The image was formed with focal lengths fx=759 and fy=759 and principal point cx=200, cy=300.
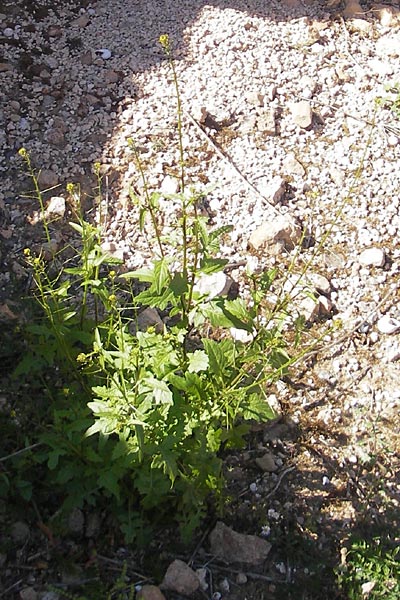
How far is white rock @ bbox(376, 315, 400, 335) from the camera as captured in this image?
3.39 meters

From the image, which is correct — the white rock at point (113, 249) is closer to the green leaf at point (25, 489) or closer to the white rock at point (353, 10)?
the green leaf at point (25, 489)

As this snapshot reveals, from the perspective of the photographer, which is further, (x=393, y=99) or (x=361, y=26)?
(x=361, y=26)

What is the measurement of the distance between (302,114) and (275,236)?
882 millimetres

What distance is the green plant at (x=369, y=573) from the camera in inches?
103

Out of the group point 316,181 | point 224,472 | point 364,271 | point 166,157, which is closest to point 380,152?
point 316,181

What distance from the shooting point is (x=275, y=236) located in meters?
3.58

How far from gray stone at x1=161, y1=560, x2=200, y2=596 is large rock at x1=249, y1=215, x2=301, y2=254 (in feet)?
5.16

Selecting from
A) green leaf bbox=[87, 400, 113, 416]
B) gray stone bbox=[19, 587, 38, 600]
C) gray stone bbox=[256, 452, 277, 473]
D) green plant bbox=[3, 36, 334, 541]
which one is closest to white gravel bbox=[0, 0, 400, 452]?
gray stone bbox=[256, 452, 277, 473]

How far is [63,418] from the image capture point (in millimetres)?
2727

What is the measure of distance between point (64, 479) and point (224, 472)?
673mm

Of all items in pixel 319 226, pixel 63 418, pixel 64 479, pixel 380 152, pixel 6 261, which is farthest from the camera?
pixel 380 152

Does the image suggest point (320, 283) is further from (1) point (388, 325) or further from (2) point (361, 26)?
(2) point (361, 26)

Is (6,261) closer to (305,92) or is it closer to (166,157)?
(166,157)

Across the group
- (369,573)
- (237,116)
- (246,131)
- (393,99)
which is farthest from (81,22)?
(369,573)
